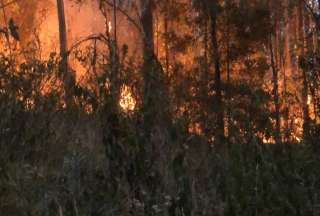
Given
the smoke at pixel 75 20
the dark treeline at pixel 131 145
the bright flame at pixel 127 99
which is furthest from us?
the smoke at pixel 75 20

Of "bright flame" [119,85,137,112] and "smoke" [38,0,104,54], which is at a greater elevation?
"smoke" [38,0,104,54]

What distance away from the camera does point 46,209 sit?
17.1ft

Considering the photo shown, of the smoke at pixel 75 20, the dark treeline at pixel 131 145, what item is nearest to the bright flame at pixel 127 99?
the dark treeline at pixel 131 145

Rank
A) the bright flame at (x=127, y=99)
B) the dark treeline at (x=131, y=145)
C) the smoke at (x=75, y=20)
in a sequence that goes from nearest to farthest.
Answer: the dark treeline at (x=131, y=145) → the bright flame at (x=127, y=99) → the smoke at (x=75, y=20)

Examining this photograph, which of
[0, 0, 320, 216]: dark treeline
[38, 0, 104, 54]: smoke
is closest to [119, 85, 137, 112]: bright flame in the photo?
[0, 0, 320, 216]: dark treeline

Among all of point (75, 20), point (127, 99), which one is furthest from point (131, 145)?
point (75, 20)

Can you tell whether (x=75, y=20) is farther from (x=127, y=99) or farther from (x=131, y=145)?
(x=131, y=145)

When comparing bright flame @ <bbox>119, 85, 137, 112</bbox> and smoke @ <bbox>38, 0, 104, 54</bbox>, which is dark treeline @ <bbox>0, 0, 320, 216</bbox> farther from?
smoke @ <bbox>38, 0, 104, 54</bbox>

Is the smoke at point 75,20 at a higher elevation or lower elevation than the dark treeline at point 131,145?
higher

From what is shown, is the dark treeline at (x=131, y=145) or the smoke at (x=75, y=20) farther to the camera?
the smoke at (x=75, y=20)

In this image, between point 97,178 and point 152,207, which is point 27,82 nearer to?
point 97,178

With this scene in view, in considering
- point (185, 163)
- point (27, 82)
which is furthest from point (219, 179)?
point (27, 82)

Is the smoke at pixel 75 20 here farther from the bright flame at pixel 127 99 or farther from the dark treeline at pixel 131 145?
the bright flame at pixel 127 99

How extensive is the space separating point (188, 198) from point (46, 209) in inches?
43.2
